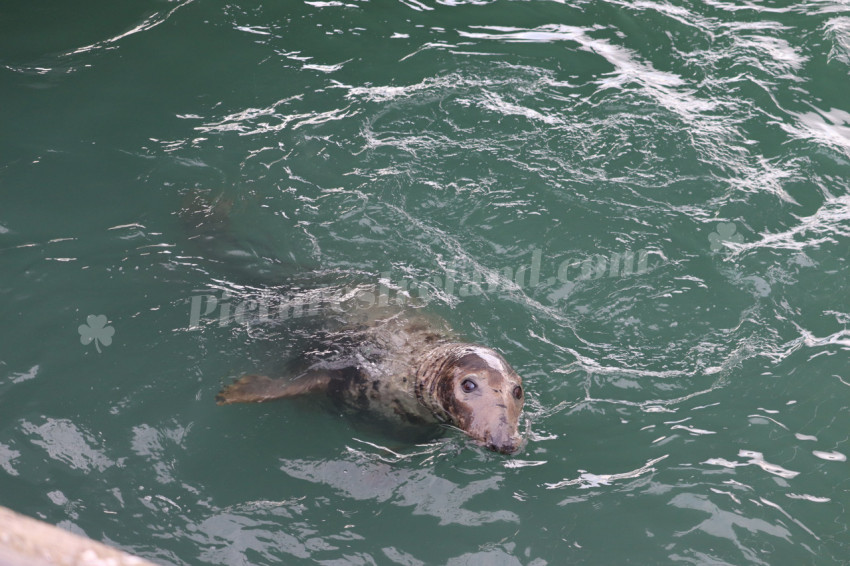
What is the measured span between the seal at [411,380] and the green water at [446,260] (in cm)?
23

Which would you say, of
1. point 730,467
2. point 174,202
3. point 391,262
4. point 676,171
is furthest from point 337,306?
point 676,171

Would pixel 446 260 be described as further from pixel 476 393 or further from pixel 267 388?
pixel 267 388

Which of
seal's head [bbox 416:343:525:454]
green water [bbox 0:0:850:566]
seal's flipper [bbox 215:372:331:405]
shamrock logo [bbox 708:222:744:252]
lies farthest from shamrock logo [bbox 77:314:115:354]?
shamrock logo [bbox 708:222:744:252]

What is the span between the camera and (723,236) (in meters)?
7.34

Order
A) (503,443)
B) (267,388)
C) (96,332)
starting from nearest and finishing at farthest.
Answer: (503,443) < (267,388) < (96,332)

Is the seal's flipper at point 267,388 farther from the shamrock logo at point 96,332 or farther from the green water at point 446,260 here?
the shamrock logo at point 96,332

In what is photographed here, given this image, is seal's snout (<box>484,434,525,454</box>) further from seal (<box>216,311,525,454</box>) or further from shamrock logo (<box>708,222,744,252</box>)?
shamrock logo (<box>708,222,744,252</box>)

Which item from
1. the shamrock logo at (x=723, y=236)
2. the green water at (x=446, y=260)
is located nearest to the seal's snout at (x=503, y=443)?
the green water at (x=446, y=260)

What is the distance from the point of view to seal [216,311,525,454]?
5230 millimetres

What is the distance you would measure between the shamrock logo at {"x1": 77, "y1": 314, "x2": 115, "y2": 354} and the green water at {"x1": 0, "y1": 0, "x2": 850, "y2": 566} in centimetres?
2

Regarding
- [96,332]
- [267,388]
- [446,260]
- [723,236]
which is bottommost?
[267,388]

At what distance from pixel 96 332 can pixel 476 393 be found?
10.3 feet

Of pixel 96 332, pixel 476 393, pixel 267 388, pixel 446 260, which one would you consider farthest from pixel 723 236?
pixel 96 332

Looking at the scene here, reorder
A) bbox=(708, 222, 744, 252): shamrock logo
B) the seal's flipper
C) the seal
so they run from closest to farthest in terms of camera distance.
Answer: the seal, the seal's flipper, bbox=(708, 222, 744, 252): shamrock logo
